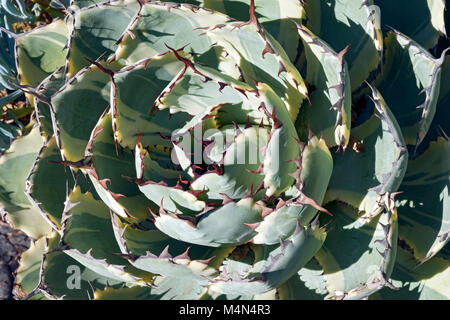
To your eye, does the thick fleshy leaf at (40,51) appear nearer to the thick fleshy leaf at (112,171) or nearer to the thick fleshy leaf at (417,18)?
the thick fleshy leaf at (112,171)

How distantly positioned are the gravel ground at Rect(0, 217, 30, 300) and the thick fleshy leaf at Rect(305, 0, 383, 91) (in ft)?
5.10

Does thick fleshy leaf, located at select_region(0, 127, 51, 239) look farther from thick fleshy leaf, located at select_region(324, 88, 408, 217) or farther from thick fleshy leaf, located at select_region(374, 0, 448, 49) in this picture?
thick fleshy leaf, located at select_region(374, 0, 448, 49)

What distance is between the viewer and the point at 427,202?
132 cm

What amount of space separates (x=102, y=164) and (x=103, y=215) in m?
0.17

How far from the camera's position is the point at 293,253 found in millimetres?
1101

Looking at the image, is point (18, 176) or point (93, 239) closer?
point (93, 239)

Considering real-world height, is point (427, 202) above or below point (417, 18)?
below

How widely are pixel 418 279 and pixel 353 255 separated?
0.22 metres

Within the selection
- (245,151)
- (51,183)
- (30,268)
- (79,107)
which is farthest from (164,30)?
(30,268)

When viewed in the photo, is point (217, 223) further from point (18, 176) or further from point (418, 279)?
point (18, 176)

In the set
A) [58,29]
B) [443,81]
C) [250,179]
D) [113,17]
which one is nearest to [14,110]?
[58,29]

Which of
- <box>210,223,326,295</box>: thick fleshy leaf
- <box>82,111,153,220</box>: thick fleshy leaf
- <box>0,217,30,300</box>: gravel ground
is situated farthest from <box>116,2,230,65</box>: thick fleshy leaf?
<box>0,217,30,300</box>: gravel ground

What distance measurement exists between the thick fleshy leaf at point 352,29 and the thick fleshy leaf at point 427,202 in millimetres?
273

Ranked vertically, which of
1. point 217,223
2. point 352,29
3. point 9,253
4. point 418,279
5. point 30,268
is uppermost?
point 352,29
